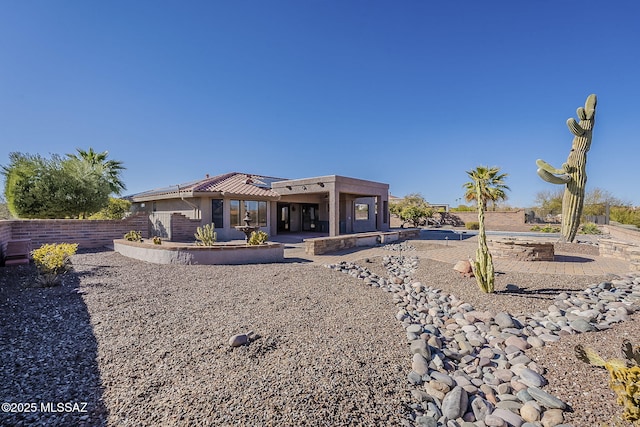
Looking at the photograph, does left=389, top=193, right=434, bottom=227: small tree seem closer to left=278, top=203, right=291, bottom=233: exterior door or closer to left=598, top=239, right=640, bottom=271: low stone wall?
left=278, top=203, right=291, bottom=233: exterior door

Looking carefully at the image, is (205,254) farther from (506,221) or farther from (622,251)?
(506,221)

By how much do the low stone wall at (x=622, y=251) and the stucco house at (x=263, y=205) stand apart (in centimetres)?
1075

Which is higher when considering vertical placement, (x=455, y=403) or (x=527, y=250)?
(x=527, y=250)

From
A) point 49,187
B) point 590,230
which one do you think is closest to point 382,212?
point 590,230

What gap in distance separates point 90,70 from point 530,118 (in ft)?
72.0

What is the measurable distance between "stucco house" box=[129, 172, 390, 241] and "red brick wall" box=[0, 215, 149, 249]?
1.13 meters

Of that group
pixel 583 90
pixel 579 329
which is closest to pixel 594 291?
pixel 579 329

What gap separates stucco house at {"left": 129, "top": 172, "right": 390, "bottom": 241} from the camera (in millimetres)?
14977

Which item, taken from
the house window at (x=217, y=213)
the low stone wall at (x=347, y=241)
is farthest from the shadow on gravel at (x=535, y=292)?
the house window at (x=217, y=213)

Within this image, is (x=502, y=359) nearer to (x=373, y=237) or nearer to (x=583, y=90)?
(x=373, y=237)

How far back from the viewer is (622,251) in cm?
945

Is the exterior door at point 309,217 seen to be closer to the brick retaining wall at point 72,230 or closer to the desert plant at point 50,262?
the brick retaining wall at point 72,230

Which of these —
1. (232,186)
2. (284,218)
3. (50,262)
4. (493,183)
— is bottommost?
(50,262)

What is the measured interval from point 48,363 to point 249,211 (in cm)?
1399
